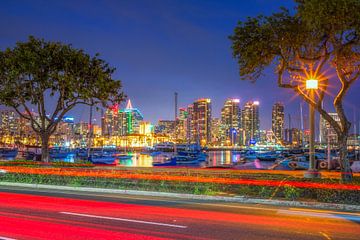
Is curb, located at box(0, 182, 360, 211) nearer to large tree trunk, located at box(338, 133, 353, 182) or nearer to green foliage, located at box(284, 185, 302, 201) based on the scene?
green foliage, located at box(284, 185, 302, 201)

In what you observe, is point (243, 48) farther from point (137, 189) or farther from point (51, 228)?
point (51, 228)

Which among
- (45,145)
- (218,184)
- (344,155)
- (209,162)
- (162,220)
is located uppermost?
(45,145)

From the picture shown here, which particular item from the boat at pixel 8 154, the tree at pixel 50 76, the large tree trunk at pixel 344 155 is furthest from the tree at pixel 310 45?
the boat at pixel 8 154

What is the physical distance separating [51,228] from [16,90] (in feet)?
76.6

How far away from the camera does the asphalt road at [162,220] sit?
10.1 metres

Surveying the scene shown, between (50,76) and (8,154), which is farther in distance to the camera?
(8,154)

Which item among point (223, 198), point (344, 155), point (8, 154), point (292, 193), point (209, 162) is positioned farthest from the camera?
point (8, 154)

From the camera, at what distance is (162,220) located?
1209 cm

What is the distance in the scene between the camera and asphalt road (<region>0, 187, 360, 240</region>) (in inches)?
399

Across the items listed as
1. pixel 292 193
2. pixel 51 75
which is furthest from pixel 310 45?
pixel 51 75

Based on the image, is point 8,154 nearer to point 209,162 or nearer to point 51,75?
point 209,162

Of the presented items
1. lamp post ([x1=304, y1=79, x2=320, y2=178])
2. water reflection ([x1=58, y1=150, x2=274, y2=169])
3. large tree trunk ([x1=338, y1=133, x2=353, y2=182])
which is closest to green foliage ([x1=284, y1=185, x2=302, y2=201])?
large tree trunk ([x1=338, y1=133, x2=353, y2=182])

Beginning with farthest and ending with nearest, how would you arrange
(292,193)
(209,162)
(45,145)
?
1. (209,162)
2. (45,145)
3. (292,193)

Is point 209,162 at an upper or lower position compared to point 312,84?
lower
